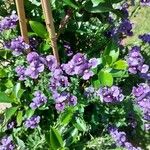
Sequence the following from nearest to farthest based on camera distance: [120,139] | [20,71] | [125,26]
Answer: [20,71]
[120,139]
[125,26]

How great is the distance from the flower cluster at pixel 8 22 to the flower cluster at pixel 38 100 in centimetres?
50

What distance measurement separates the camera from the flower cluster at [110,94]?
3043mm

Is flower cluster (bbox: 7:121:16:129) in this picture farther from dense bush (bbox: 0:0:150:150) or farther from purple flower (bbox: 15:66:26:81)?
purple flower (bbox: 15:66:26:81)

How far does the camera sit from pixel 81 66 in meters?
3.03

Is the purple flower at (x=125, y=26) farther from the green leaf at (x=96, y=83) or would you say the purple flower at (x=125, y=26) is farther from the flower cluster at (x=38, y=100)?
the flower cluster at (x=38, y=100)

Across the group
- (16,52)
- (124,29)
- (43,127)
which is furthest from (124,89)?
(16,52)

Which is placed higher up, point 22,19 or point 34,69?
point 22,19

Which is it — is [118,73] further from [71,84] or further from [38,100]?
[38,100]

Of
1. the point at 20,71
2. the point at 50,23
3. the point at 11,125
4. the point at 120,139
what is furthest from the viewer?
the point at 11,125

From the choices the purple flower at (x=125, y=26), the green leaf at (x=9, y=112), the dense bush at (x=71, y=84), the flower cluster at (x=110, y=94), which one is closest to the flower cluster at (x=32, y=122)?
the dense bush at (x=71, y=84)

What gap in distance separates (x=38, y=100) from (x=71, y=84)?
0.84 feet

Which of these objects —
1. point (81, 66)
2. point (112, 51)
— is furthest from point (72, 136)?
point (112, 51)

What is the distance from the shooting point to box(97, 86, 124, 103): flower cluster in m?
3.04

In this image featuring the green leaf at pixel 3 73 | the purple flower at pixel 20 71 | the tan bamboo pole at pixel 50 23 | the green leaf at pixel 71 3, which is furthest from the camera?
the green leaf at pixel 3 73
